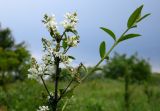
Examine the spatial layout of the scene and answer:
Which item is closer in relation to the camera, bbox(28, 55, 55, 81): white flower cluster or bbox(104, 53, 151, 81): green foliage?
bbox(28, 55, 55, 81): white flower cluster

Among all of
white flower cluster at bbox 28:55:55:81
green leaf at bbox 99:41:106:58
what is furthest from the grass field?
green leaf at bbox 99:41:106:58

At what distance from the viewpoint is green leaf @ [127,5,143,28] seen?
2148mm

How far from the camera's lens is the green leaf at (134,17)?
2.15 m

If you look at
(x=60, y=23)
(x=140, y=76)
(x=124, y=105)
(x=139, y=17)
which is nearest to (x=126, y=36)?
(x=139, y=17)

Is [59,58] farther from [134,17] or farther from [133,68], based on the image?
[133,68]

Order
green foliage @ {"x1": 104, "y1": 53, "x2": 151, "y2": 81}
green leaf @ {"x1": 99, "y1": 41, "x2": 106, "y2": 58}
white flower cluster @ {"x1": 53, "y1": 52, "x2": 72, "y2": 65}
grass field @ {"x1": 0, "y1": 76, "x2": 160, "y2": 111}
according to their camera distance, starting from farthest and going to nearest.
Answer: green foliage @ {"x1": 104, "y1": 53, "x2": 151, "y2": 81} < grass field @ {"x1": 0, "y1": 76, "x2": 160, "y2": 111} < green leaf @ {"x1": 99, "y1": 41, "x2": 106, "y2": 58} < white flower cluster @ {"x1": 53, "y1": 52, "x2": 72, "y2": 65}

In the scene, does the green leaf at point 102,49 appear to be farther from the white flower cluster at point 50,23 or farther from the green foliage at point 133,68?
the green foliage at point 133,68

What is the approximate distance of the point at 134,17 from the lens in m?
2.19

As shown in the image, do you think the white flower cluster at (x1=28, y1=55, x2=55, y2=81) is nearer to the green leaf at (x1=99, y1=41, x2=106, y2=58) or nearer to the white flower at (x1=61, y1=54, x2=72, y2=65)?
the white flower at (x1=61, y1=54, x2=72, y2=65)

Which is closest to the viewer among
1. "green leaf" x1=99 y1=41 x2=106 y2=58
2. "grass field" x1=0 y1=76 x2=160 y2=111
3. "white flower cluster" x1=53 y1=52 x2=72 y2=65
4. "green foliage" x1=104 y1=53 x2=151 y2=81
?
"white flower cluster" x1=53 y1=52 x2=72 y2=65

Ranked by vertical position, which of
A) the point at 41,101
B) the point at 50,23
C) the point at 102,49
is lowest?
the point at 41,101

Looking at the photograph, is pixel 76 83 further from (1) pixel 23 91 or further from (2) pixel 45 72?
(1) pixel 23 91

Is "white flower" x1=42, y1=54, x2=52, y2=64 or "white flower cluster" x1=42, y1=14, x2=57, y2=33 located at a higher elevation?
"white flower cluster" x1=42, y1=14, x2=57, y2=33

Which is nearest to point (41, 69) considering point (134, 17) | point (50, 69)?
point (50, 69)
